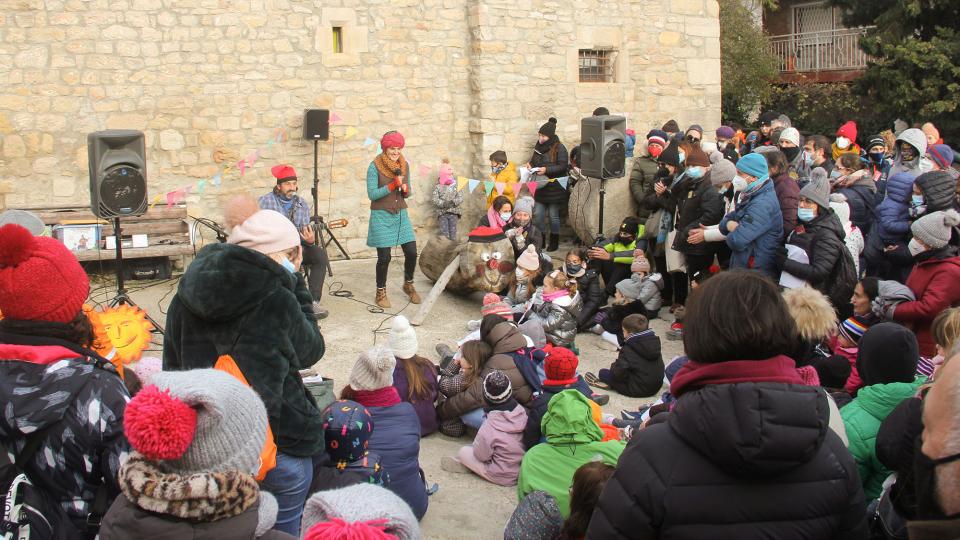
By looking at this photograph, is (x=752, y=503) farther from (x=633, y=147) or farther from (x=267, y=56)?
(x=633, y=147)

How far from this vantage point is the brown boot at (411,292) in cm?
891

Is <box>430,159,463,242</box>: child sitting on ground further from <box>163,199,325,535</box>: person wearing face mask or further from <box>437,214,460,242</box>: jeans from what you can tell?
<box>163,199,325,535</box>: person wearing face mask

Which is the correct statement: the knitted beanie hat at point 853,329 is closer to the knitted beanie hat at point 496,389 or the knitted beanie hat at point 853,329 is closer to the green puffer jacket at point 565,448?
the green puffer jacket at point 565,448

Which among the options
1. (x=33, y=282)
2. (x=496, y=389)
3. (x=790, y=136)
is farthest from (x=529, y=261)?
(x=33, y=282)

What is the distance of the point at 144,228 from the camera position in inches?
365

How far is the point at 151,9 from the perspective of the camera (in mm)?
9344

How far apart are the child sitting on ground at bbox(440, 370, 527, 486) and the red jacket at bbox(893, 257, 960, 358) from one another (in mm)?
2439

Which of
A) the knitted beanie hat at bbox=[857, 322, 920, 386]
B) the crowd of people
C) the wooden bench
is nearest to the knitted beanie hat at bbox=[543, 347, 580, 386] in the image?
the crowd of people

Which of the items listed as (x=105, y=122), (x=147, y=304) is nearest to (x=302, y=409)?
(x=147, y=304)

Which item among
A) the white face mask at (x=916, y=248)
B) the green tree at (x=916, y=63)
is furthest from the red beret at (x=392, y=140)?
the green tree at (x=916, y=63)

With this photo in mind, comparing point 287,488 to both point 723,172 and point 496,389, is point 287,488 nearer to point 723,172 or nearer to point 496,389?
point 496,389

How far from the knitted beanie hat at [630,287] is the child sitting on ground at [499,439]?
10.7 ft

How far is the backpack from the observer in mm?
2357

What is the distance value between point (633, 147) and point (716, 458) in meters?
9.69
